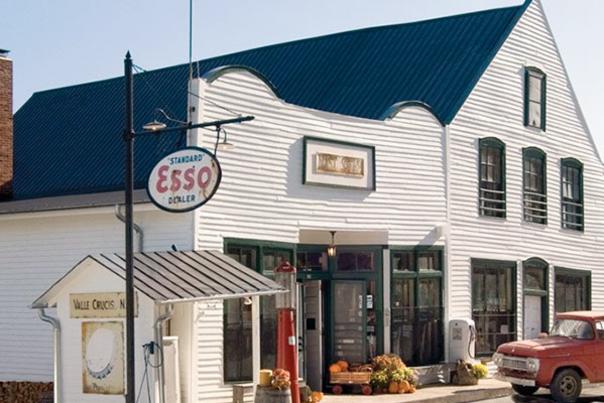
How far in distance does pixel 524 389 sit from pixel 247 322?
607cm

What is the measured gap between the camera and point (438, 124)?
25609 mm

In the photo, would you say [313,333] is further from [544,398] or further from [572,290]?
[572,290]

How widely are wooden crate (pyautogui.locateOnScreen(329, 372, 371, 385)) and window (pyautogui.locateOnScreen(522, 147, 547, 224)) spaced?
806 centimetres

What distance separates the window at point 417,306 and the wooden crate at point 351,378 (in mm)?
1584

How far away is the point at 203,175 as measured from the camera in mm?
17938

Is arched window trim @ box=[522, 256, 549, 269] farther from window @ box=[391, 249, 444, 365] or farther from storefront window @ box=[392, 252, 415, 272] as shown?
storefront window @ box=[392, 252, 415, 272]

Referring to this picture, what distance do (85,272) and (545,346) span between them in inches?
361

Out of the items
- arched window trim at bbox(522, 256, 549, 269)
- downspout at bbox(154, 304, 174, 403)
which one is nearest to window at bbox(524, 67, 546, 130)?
arched window trim at bbox(522, 256, 549, 269)

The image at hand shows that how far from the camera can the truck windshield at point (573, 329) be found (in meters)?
22.5

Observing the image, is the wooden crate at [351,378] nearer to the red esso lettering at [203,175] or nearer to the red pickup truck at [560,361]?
the red pickup truck at [560,361]

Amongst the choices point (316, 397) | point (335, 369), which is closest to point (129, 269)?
point (316, 397)

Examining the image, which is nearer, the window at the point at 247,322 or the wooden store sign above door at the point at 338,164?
the window at the point at 247,322

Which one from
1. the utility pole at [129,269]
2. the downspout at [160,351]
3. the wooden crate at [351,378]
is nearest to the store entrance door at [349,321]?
the wooden crate at [351,378]

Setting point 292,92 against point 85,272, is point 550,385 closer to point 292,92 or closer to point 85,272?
point 85,272
